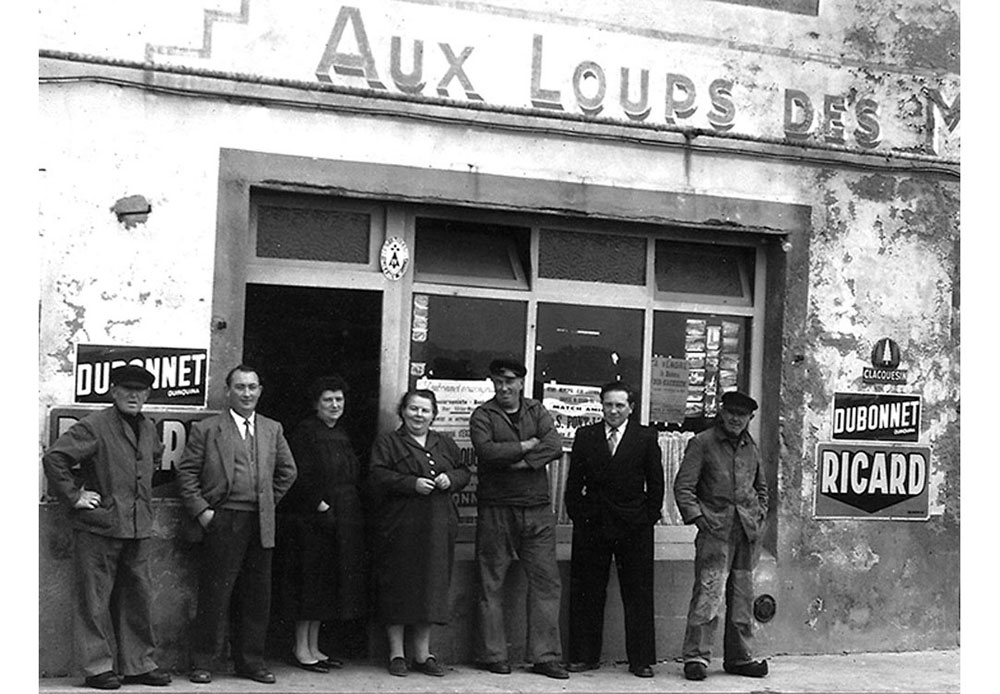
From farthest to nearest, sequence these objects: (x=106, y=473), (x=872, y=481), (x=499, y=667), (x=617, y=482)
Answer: (x=872, y=481), (x=617, y=482), (x=499, y=667), (x=106, y=473)

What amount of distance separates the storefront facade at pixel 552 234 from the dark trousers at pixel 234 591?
293mm

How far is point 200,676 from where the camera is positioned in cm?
872

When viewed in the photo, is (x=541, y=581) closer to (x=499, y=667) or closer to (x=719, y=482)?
(x=499, y=667)

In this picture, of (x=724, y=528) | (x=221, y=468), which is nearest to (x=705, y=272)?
(x=724, y=528)

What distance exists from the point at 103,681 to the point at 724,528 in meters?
3.91

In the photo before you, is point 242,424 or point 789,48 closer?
point 242,424

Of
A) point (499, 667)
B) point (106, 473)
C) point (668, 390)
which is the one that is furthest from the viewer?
point (668, 390)

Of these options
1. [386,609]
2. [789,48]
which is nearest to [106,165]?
[386,609]

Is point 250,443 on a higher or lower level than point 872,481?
higher

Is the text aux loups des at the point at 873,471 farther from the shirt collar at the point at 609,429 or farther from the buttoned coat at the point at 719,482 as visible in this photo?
the shirt collar at the point at 609,429

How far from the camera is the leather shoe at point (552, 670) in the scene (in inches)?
372

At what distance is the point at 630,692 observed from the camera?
9.16 m
